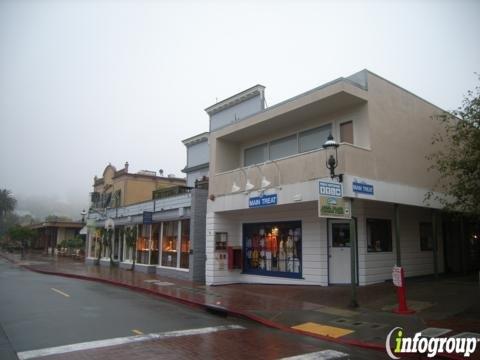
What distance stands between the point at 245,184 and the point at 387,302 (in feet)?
23.2

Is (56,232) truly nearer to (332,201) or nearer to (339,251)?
(339,251)

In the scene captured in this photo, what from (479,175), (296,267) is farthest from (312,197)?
(479,175)

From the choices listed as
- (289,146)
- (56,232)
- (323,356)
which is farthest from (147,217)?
(56,232)

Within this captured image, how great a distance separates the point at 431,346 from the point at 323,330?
2371mm

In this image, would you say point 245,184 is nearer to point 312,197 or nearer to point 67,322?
point 312,197

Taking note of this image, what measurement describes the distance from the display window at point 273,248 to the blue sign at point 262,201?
5.54 ft

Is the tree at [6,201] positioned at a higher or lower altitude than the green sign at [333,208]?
higher

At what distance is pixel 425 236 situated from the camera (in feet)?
60.2

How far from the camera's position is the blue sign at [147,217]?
22797mm

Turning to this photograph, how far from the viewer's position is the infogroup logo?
7.27m

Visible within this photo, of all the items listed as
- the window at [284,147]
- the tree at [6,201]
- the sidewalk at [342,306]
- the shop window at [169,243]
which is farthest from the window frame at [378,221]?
the tree at [6,201]

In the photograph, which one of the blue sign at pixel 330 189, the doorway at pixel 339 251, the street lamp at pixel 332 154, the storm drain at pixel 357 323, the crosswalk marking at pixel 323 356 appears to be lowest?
the crosswalk marking at pixel 323 356

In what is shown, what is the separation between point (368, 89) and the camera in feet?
46.0

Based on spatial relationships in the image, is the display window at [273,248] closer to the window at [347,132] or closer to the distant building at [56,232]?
the window at [347,132]
